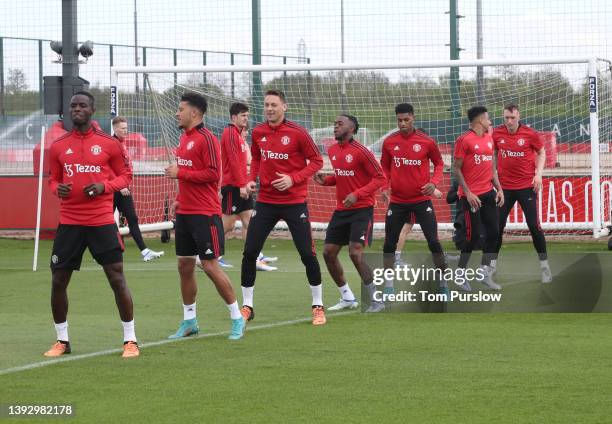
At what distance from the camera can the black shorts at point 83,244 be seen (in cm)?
916

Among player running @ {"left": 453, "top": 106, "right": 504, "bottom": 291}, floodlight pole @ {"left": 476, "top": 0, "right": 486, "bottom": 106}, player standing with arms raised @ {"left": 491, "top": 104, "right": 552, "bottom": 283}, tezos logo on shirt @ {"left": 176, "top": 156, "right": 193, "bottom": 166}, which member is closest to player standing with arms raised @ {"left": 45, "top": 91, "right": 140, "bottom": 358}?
tezos logo on shirt @ {"left": 176, "top": 156, "right": 193, "bottom": 166}

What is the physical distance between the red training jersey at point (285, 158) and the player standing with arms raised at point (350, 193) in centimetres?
76

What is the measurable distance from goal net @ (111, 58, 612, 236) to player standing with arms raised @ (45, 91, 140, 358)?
1114 centimetres

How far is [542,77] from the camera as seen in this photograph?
844 inches

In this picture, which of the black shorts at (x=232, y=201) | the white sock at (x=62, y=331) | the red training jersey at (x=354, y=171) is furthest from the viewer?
the black shorts at (x=232, y=201)

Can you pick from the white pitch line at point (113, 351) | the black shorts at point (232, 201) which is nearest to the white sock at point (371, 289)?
the white pitch line at point (113, 351)

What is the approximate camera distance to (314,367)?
859cm

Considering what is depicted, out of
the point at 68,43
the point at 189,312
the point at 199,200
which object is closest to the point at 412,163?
the point at 199,200

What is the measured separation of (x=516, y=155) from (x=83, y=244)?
6779mm

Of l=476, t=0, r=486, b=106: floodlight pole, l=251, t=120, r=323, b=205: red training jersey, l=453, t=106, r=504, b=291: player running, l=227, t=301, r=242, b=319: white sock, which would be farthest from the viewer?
l=476, t=0, r=486, b=106: floodlight pole

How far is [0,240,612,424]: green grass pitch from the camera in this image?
7082 millimetres

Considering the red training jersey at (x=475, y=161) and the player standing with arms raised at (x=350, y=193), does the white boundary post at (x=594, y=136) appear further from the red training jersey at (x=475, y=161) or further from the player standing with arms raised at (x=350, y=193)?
the player standing with arms raised at (x=350, y=193)

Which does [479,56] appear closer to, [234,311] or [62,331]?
[234,311]

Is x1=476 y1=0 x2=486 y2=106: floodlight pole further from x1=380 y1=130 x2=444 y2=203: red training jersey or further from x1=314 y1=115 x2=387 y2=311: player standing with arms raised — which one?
x1=314 y1=115 x2=387 y2=311: player standing with arms raised
